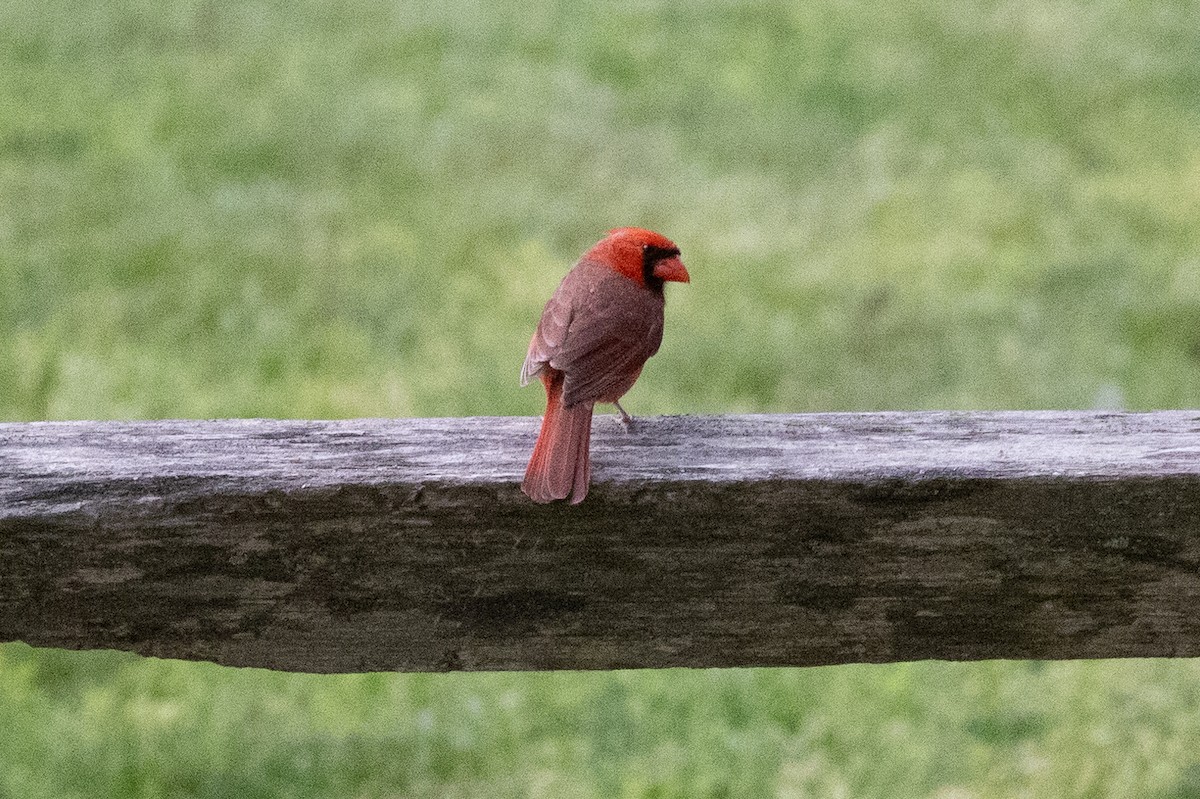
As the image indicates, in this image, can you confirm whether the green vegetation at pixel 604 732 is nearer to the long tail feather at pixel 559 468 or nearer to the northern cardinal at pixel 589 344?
the northern cardinal at pixel 589 344

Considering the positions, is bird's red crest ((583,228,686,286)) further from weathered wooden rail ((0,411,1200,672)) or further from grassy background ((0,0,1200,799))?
grassy background ((0,0,1200,799))

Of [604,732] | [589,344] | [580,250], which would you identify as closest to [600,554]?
[589,344]

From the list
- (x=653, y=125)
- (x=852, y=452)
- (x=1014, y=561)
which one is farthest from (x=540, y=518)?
(x=653, y=125)

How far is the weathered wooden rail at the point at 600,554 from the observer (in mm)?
1443

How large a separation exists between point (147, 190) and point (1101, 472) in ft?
13.1

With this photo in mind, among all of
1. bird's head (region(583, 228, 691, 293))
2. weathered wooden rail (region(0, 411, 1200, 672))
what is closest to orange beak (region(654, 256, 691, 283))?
bird's head (region(583, 228, 691, 293))

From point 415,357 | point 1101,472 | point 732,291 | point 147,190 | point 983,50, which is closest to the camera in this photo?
point 1101,472

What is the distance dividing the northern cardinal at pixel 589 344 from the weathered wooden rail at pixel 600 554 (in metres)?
0.05

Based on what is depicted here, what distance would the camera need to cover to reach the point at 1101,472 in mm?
1455

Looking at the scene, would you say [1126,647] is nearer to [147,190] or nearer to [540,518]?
[540,518]

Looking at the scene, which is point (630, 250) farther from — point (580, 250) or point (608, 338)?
point (580, 250)

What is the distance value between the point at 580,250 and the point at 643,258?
2.34 metres

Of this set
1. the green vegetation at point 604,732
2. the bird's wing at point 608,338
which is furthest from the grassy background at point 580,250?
the bird's wing at point 608,338

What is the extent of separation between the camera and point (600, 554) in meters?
1.48
